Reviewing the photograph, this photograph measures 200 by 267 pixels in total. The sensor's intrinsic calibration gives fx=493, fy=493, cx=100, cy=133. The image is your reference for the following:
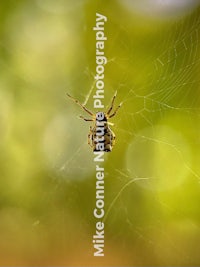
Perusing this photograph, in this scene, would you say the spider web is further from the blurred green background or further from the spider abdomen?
the spider abdomen

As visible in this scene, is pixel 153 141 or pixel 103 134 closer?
pixel 103 134

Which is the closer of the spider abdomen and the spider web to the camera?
the spider abdomen

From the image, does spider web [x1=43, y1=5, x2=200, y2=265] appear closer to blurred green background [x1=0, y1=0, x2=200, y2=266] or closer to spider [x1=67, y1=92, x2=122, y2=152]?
blurred green background [x1=0, y1=0, x2=200, y2=266]

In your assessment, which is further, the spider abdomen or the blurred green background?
the blurred green background

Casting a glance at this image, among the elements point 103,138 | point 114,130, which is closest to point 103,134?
point 103,138

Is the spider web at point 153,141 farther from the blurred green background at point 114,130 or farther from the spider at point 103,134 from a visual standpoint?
the spider at point 103,134

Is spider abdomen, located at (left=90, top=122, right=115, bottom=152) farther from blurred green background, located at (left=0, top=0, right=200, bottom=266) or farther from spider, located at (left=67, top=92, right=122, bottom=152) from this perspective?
blurred green background, located at (left=0, top=0, right=200, bottom=266)

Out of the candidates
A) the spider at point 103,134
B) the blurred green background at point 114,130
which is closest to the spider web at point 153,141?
the blurred green background at point 114,130

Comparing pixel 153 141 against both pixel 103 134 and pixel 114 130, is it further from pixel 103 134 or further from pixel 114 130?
pixel 103 134

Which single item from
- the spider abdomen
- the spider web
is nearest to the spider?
the spider abdomen
